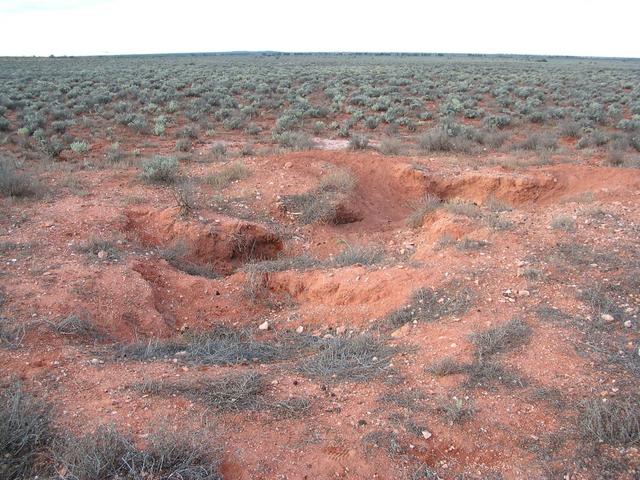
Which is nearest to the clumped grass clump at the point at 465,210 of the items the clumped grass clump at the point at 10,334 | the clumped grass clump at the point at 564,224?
the clumped grass clump at the point at 564,224

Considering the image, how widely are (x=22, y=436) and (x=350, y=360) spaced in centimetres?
236

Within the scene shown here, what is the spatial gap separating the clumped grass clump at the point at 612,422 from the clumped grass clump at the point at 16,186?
761 cm

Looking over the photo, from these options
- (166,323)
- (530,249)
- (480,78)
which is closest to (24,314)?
(166,323)

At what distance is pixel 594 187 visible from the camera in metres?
8.60

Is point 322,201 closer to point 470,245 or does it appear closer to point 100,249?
point 470,245

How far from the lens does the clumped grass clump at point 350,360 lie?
395 cm

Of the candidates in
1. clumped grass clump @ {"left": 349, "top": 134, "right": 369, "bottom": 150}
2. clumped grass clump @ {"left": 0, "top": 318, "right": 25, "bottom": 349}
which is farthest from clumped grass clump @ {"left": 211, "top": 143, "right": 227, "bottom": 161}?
clumped grass clump @ {"left": 0, "top": 318, "right": 25, "bottom": 349}

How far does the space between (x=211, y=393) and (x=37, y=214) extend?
186 inches

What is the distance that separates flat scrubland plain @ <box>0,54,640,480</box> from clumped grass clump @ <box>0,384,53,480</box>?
0.01 metres

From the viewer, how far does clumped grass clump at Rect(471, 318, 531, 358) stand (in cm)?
409

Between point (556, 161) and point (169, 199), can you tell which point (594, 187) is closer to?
point (556, 161)

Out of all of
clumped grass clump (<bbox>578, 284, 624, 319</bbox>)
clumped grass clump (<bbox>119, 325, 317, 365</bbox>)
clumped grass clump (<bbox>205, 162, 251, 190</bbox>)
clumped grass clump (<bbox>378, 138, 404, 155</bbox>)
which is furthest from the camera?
clumped grass clump (<bbox>378, 138, 404, 155</bbox>)

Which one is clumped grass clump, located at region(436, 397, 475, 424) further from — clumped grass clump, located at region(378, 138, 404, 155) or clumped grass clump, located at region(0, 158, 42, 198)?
clumped grass clump, located at region(378, 138, 404, 155)

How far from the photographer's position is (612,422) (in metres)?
3.18
